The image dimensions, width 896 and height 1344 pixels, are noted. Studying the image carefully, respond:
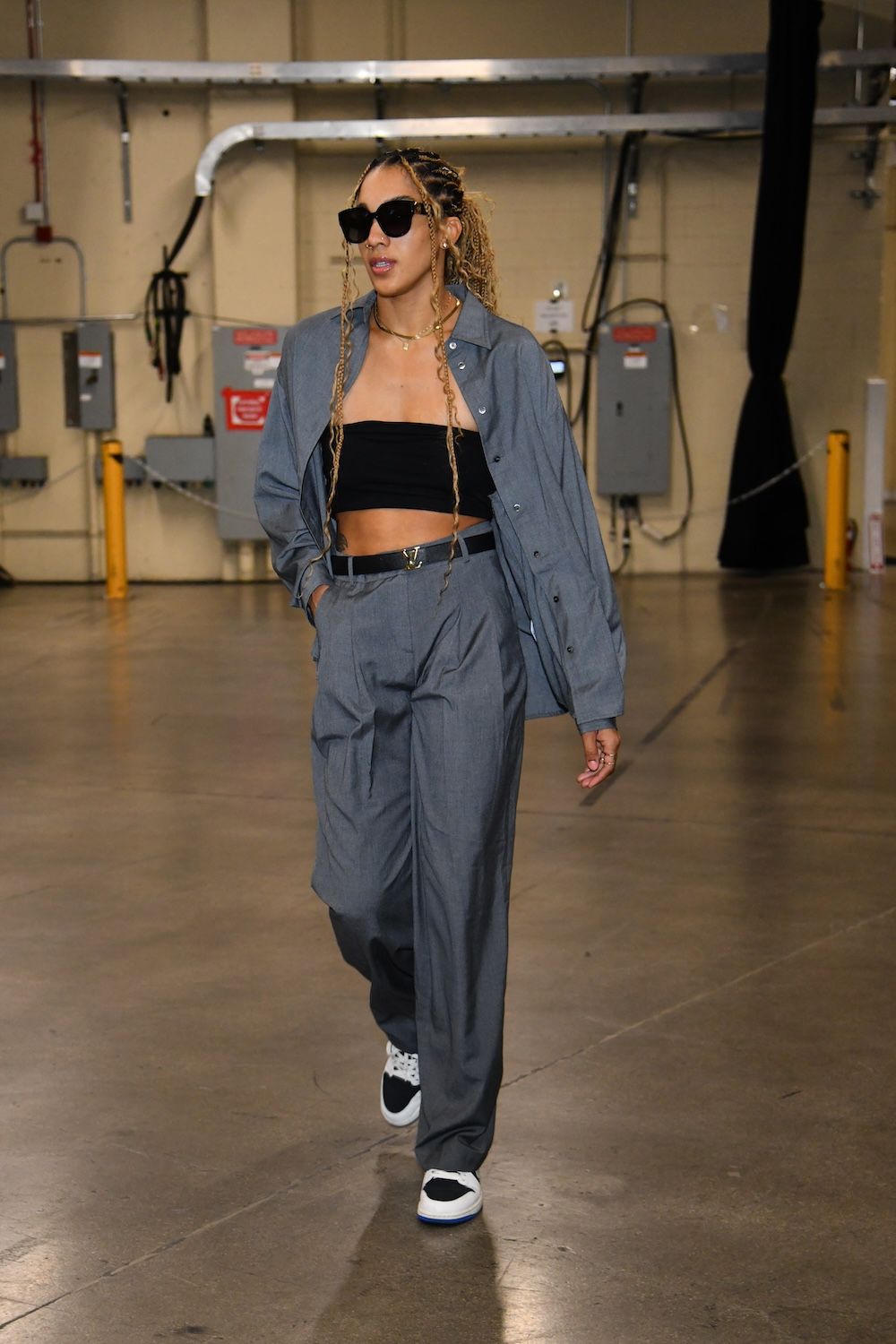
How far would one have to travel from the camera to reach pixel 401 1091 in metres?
2.92

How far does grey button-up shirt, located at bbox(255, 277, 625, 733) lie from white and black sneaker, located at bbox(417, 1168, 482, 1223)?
0.76 meters

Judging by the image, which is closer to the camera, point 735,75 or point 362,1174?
point 362,1174

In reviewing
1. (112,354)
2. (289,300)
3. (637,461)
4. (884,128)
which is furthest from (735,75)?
(112,354)

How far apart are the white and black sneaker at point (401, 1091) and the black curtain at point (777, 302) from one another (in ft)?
30.2

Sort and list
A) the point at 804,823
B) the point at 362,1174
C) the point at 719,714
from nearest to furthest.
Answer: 1. the point at 362,1174
2. the point at 804,823
3. the point at 719,714

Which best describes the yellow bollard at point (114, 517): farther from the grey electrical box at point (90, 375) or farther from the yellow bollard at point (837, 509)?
the yellow bollard at point (837, 509)

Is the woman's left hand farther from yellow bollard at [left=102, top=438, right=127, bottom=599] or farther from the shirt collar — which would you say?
yellow bollard at [left=102, top=438, right=127, bottom=599]

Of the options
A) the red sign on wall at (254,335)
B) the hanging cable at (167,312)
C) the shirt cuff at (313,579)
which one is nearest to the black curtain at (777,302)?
the red sign on wall at (254,335)

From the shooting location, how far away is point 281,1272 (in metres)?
2.40

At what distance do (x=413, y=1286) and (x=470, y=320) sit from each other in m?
1.53

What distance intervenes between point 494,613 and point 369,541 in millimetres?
243

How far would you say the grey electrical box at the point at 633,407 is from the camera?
465 inches

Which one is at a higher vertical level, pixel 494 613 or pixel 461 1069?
pixel 494 613

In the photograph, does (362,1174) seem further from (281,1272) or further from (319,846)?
(319,846)
